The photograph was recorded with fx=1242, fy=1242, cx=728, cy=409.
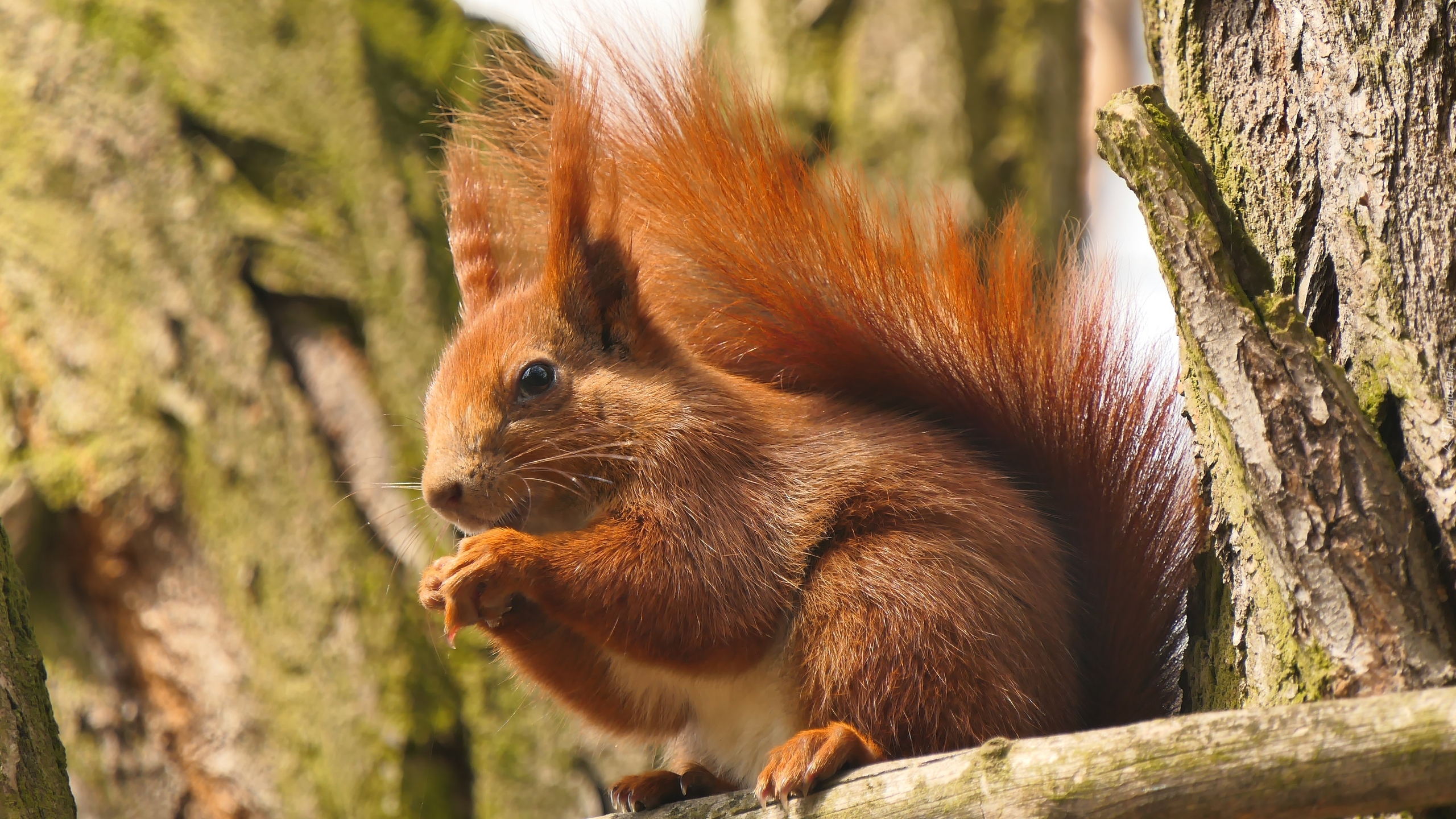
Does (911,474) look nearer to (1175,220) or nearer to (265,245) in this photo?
(1175,220)

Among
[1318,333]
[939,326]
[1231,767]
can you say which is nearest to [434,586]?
[939,326]

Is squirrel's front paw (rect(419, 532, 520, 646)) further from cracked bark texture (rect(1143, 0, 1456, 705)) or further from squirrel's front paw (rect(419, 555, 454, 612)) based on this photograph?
cracked bark texture (rect(1143, 0, 1456, 705))

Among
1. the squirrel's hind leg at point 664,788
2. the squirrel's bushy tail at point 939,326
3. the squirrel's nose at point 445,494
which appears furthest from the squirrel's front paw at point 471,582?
the squirrel's bushy tail at point 939,326

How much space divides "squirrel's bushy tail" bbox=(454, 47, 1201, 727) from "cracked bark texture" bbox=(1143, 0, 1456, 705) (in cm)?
24

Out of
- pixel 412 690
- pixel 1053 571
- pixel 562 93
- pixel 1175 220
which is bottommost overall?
pixel 412 690

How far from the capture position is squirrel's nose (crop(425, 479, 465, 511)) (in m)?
1.70

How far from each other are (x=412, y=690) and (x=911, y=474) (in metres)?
1.30

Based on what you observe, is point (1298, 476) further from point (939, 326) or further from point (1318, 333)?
point (939, 326)

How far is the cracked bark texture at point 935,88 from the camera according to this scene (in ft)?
10.9

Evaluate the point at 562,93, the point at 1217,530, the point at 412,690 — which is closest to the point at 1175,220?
the point at 1217,530

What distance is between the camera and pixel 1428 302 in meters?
1.31

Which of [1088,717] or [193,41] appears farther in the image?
[193,41]

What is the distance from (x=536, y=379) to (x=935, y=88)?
194 cm

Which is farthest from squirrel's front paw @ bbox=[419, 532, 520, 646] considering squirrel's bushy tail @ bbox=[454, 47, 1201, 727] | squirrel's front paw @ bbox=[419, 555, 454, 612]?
squirrel's bushy tail @ bbox=[454, 47, 1201, 727]
